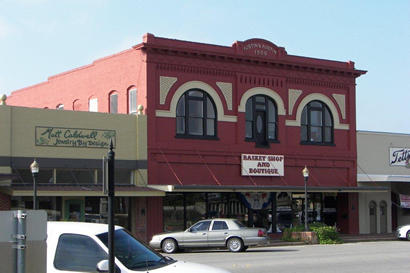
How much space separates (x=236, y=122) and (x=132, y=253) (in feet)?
82.3

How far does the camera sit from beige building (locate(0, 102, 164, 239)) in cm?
2756

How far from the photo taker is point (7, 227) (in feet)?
18.4

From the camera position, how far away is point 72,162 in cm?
2933

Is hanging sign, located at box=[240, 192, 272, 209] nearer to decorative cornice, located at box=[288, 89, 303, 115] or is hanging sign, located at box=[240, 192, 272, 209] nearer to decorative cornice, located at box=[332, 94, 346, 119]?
decorative cornice, located at box=[288, 89, 303, 115]

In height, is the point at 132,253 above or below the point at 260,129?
below

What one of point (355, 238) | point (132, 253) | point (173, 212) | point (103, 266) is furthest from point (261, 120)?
point (103, 266)

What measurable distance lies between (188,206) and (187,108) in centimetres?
469

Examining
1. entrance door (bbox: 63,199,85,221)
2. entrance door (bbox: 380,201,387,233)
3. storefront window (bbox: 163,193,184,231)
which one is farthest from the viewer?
entrance door (bbox: 380,201,387,233)

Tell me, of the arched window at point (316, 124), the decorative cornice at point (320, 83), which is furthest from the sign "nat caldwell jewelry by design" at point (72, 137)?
the arched window at point (316, 124)

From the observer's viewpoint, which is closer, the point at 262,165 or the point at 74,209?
the point at 74,209

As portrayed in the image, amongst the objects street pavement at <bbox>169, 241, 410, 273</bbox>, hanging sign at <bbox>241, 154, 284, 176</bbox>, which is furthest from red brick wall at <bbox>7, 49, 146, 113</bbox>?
street pavement at <bbox>169, 241, 410, 273</bbox>

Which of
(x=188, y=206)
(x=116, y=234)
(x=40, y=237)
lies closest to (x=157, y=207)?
(x=188, y=206)

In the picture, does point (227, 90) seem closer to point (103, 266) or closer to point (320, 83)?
point (320, 83)

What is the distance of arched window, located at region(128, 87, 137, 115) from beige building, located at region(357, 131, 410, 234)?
1405 centimetres
